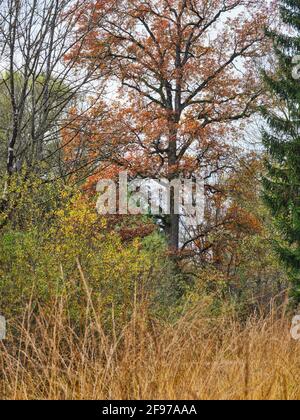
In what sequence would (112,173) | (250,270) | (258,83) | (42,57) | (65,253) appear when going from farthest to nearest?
(250,270) < (258,83) < (112,173) < (42,57) < (65,253)

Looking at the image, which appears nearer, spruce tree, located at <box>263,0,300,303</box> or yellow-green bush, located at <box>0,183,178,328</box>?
→ yellow-green bush, located at <box>0,183,178,328</box>

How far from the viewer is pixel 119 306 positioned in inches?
298

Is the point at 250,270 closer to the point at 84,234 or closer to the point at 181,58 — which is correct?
the point at 181,58

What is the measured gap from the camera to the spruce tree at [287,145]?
49.0 ft

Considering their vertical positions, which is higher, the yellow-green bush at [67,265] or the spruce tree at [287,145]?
the spruce tree at [287,145]

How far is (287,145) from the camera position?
49.6ft

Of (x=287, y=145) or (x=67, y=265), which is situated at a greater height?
(x=287, y=145)

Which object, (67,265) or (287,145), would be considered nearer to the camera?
(67,265)

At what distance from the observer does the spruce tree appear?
1494 cm

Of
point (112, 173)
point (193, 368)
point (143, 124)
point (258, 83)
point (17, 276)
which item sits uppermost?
point (258, 83)

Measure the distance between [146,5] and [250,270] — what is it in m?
8.98

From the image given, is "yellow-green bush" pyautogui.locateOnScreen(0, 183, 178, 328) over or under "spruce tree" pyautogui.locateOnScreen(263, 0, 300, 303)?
under

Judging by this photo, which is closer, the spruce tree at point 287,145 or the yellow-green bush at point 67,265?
the yellow-green bush at point 67,265

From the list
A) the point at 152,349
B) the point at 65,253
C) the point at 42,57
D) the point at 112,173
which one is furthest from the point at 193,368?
the point at 112,173
